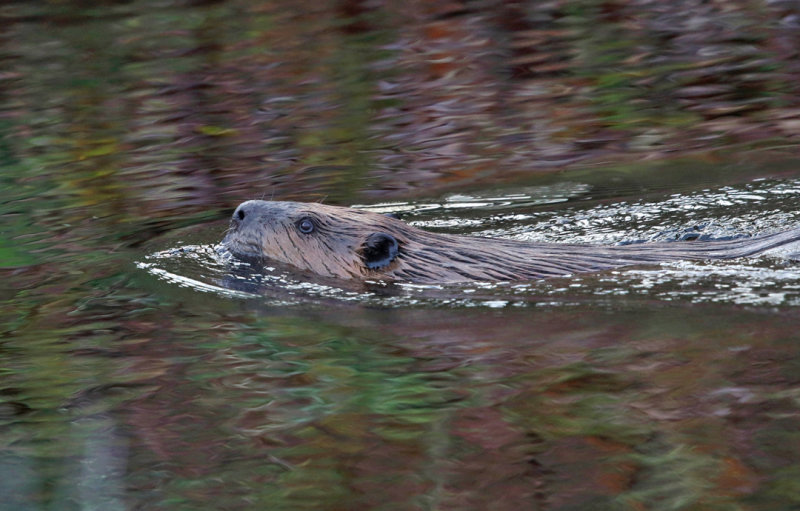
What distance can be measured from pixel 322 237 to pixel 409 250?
434 millimetres

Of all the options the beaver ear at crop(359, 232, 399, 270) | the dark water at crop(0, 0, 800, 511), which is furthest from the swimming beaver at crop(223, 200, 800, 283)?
the dark water at crop(0, 0, 800, 511)

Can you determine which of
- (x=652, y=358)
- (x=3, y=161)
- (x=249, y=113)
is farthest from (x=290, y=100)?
(x=652, y=358)

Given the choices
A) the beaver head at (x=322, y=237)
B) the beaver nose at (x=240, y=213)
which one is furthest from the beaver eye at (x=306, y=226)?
the beaver nose at (x=240, y=213)

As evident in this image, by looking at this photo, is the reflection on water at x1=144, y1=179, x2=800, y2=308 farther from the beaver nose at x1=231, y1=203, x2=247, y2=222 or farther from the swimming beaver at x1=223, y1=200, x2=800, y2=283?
the beaver nose at x1=231, y1=203, x2=247, y2=222

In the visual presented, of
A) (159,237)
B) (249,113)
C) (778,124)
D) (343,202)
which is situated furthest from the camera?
(249,113)

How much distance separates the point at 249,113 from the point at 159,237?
3141 mm

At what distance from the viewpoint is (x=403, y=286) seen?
579cm

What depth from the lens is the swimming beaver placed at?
18.8 ft

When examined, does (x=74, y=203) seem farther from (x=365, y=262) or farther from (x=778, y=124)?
(x=778, y=124)

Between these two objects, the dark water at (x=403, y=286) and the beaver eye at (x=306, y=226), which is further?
the beaver eye at (x=306, y=226)

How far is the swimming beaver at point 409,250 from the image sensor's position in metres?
5.72

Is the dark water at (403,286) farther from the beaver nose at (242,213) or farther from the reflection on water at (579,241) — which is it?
the beaver nose at (242,213)

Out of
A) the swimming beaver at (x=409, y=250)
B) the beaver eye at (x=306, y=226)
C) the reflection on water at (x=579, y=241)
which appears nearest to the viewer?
the reflection on water at (x=579, y=241)

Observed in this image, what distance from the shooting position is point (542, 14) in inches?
485
